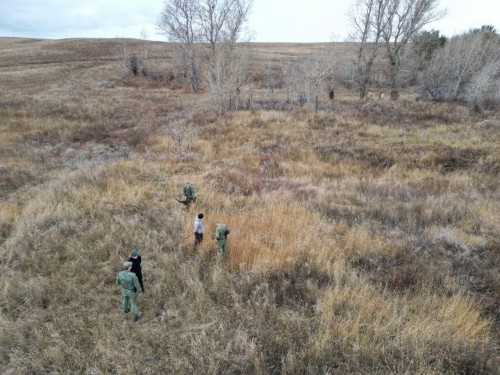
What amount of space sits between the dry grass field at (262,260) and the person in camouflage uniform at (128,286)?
228mm

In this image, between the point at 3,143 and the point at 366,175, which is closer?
the point at 366,175

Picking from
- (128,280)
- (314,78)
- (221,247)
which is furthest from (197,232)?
(314,78)

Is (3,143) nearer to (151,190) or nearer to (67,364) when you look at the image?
(151,190)

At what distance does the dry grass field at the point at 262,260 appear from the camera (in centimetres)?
405

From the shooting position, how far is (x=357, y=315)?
14.7ft

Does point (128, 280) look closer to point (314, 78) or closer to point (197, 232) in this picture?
point (197, 232)

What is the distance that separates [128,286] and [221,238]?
1910 mm

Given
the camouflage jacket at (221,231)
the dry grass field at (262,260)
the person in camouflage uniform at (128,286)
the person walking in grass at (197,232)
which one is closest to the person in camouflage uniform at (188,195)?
the dry grass field at (262,260)

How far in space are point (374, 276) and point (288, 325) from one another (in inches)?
82.3

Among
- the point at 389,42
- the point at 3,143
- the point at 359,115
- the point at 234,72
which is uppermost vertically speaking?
the point at 389,42

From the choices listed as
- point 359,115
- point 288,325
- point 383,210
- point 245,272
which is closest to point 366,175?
point 383,210

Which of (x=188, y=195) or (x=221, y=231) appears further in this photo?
(x=188, y=195)

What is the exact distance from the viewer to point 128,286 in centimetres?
477

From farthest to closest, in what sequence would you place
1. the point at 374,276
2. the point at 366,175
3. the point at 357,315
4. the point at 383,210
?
the point at 366,175, the point at 383,210, the point at 374,276, the point at 357,315
